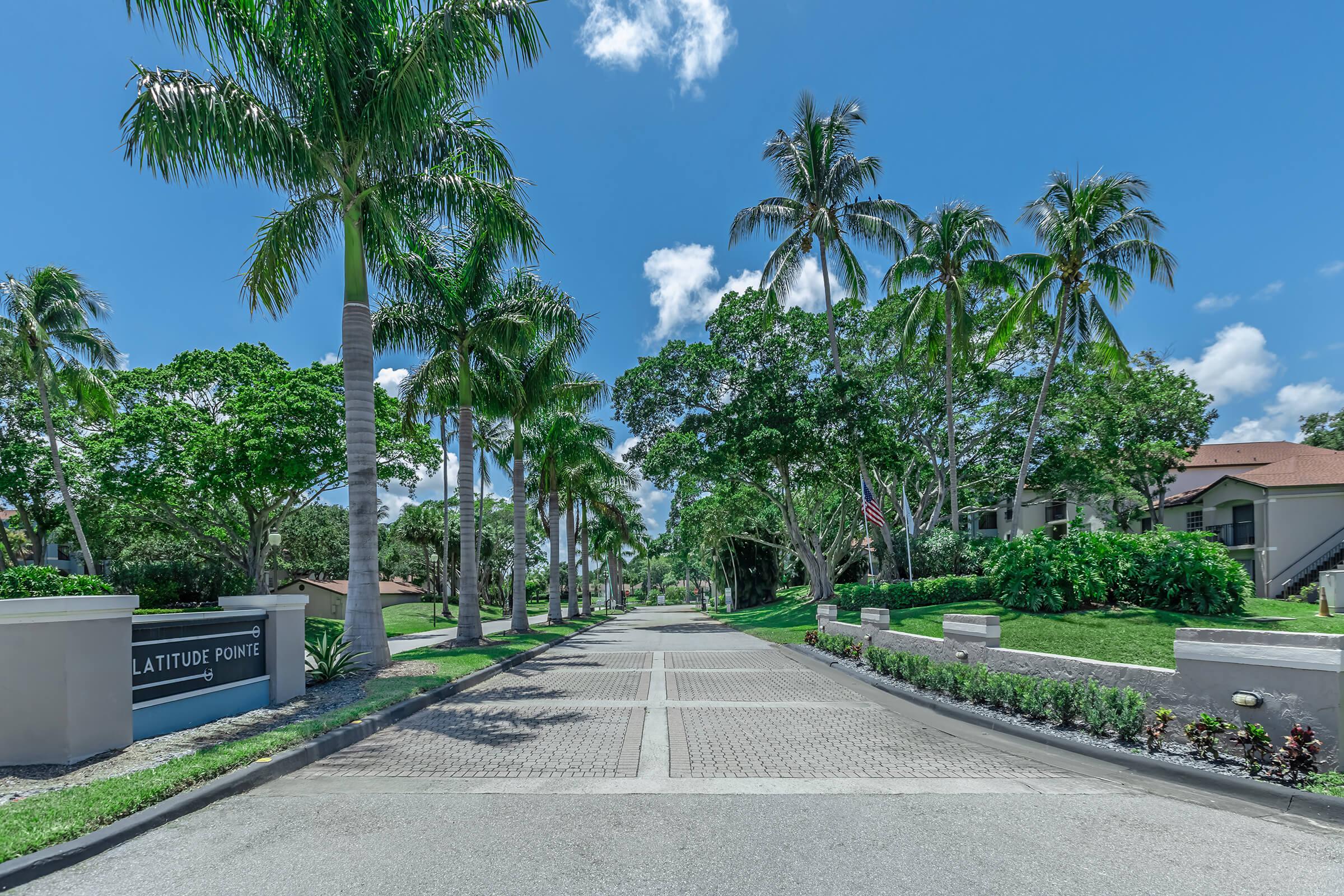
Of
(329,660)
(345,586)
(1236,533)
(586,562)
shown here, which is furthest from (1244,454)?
(345,586)

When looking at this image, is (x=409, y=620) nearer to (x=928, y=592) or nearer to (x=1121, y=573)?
(x=928, y=592)

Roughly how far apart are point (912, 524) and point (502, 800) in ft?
97.3

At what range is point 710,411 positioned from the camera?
1146 inches

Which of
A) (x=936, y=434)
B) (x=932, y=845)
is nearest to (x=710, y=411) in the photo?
(x=936, y=434)

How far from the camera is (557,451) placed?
88.0 ft

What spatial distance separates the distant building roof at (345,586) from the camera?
47094 millimetres

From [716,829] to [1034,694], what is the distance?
502 cm

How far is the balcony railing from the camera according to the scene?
31719 millimetres

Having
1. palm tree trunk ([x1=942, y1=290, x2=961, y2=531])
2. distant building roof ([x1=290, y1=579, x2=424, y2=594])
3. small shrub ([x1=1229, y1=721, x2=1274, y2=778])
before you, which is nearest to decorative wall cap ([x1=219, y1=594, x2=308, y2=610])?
small shrub ([x1=1229, y1=721, x2=1274, y2=778])

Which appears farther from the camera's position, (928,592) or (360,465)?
(928,592)

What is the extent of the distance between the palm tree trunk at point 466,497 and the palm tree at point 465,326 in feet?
0.07

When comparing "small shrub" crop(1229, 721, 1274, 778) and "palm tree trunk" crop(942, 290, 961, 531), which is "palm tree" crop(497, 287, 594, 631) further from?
"small shrub" crop(1229, 721, 1274, 778)

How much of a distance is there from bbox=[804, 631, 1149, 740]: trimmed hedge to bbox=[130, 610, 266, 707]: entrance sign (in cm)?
906

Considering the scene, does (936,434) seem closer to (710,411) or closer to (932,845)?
(710,411)
